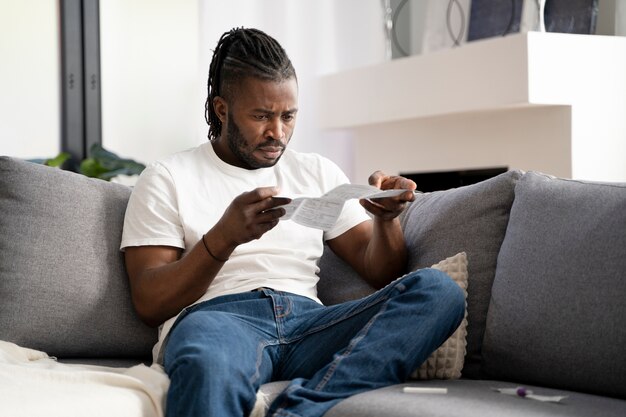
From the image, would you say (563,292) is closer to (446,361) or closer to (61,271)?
(446,361)

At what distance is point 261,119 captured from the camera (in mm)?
2162

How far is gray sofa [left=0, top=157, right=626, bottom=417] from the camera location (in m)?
1.74

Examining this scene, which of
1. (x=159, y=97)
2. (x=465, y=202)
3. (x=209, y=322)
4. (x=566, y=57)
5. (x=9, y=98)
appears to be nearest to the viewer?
(x=209, y=322)

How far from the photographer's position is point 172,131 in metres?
4.87

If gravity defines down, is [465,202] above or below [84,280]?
above

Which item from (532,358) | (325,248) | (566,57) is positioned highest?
(566,57)

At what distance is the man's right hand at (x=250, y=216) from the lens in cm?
187

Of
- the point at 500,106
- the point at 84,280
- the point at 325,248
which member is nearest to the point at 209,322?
the point at 84,280

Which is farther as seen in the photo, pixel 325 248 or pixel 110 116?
pixel 110 116

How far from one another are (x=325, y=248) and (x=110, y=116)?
2676 millimetres

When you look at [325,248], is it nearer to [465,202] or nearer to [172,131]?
[465,202]

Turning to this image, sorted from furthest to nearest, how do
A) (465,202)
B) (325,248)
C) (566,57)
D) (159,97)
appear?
(159,97)
(566,57)
(325,248)
(465,202)

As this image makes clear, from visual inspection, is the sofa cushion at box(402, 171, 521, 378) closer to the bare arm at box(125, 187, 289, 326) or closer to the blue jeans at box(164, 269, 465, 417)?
the blue jeans at box(164, 269, 465, 417)

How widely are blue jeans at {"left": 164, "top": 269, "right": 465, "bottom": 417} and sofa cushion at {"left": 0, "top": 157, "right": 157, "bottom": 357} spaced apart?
20 cm
